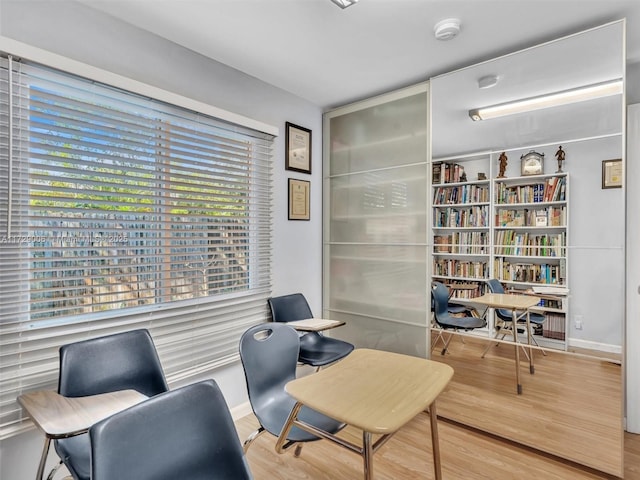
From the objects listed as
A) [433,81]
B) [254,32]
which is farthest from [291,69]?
[433,81]

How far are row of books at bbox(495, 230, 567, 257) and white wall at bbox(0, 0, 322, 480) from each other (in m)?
1.68

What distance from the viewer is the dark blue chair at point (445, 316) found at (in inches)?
104

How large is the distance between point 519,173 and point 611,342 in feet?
3.88

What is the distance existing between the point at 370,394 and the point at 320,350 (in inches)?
53.7

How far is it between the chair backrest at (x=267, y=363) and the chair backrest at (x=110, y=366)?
18.6 inches

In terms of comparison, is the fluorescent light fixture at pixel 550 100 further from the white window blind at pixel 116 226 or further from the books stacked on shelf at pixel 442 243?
the white window blind at pixel 116 226

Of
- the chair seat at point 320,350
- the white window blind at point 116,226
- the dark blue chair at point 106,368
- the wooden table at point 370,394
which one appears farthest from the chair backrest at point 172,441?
the chair seat at point 320,350

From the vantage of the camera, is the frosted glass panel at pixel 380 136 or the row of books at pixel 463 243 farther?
the frosted glass panel at pixel 380 136

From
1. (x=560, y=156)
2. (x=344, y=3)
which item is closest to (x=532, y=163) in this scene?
(x=560, y=156)

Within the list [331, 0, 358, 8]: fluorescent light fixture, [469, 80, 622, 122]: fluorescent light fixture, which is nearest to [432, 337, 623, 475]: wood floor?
[469, 80, 622, 122]: fluorescent light fixture

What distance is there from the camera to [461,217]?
2.67m

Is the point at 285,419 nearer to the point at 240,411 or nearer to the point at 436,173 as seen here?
the point at 240,411

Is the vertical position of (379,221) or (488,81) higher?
(488,81)

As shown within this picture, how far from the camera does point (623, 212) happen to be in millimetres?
2010
